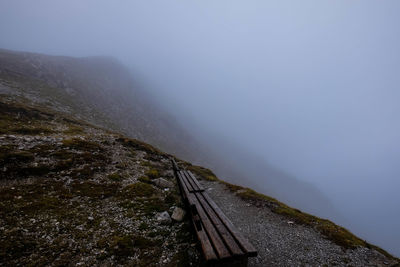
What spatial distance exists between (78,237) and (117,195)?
5.36 m

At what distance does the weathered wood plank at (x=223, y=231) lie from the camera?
6567 millimetres

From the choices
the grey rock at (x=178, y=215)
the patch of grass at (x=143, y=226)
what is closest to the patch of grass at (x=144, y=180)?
the grey rock at (x=178, y=215)

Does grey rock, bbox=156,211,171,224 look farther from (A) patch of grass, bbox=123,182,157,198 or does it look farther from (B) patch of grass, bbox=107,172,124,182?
(B) patch of grass, bbox=107,172,124,182

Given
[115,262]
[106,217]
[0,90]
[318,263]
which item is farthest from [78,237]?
[0,90]

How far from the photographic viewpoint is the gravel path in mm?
10461

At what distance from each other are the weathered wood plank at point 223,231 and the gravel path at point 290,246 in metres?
3.69

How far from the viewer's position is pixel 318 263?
10.4 m

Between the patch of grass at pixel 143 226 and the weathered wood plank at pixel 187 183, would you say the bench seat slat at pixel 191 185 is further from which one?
the patch of grass at pixel 143 226

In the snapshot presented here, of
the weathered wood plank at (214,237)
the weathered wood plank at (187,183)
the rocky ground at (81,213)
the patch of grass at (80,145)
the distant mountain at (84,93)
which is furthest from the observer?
the distant mountain at (84,93)

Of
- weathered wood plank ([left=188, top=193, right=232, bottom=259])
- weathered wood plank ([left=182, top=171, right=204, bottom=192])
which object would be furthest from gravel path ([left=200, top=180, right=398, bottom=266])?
weathered wood plank ([left=182, top=171, right=204, bottom=192])

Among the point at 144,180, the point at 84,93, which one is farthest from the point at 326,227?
the point at 84,93

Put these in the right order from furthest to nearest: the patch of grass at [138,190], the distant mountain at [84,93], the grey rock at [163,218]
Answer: the distant mountain at [84,93] → the patch of grass at [138,190] → the grey rock at [163,218]

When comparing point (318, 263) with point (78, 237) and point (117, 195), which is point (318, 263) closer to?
point (78, 237)

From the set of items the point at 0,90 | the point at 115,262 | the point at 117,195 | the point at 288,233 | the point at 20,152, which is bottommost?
the point at 0,90
